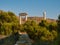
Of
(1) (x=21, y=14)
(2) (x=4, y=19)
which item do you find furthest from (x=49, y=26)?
(1) (x=21, y=14)

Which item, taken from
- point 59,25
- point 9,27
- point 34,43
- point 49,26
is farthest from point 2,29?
point 59,25

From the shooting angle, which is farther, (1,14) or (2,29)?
(1,14)

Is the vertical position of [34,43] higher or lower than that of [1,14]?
lower

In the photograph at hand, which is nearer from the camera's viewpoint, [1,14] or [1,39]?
[1,39]

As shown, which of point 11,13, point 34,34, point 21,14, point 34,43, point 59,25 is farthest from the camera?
point 21,14

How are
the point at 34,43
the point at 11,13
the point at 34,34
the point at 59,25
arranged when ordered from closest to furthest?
the point at 59,25 < the point at 34,43 < the point at 34,34 < the point at 11,13

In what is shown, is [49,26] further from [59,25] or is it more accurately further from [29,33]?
[59,25]

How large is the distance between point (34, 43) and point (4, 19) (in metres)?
13.5

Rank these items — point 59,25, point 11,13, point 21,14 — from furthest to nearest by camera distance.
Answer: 1. point 21,14
2. point 11,13
3. point 59,25

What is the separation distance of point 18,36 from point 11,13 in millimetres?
11651

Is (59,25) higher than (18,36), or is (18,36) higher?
(59,25)

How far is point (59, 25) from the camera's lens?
12.2m

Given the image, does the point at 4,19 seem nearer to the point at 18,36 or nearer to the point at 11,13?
the point at 11,13

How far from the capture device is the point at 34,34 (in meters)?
22.2
